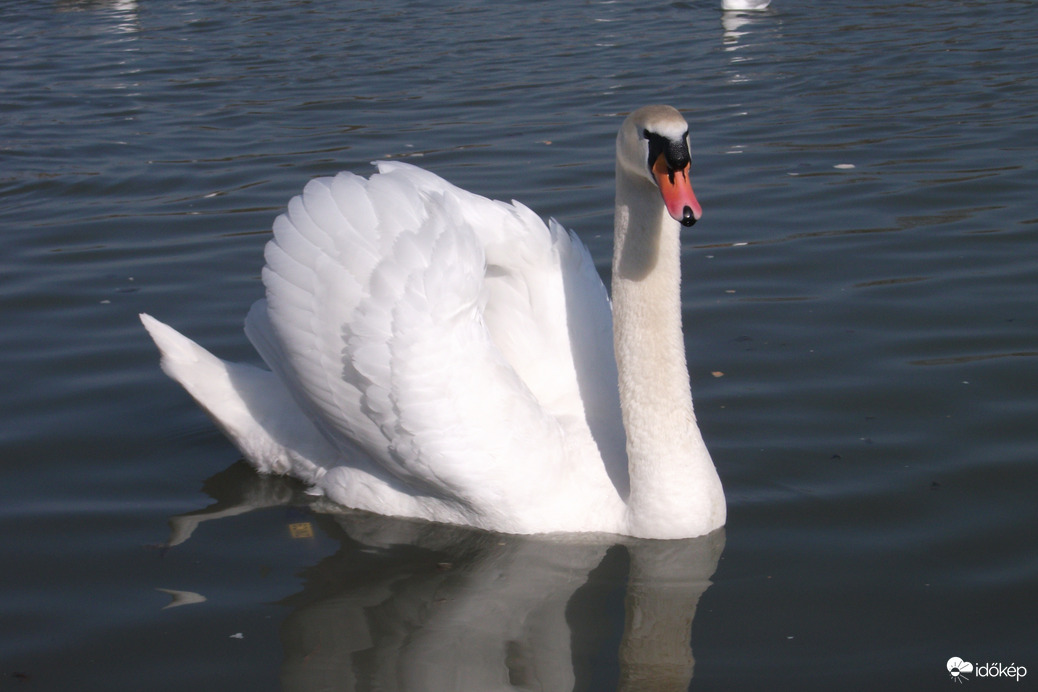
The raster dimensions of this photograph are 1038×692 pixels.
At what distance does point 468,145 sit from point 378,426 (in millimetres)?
5782

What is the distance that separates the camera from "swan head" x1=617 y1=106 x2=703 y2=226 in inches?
148

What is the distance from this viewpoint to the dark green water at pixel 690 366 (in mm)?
3975

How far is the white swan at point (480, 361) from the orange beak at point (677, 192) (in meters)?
0.19

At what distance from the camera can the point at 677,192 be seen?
3.80m

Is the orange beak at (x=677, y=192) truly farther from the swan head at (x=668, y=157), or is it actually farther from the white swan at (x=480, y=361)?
the white swan at (x=480, y=361)

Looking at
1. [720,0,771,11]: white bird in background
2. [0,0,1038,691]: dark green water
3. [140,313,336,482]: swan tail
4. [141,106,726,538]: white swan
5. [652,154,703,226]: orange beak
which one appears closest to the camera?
[652,154,703,226]: orange beak

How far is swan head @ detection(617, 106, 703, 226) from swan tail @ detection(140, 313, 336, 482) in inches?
75.3

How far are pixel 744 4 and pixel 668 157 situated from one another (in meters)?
11.7

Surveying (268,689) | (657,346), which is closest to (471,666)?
(268,689)

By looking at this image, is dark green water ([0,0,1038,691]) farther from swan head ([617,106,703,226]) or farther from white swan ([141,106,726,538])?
swan head ([617,106,703,226])

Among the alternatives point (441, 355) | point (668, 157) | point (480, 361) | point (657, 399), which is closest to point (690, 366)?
point (657, 399)

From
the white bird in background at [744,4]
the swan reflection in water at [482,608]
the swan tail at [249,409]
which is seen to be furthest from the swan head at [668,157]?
the white bird in background at [744,4]

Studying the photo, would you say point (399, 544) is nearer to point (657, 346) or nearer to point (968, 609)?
point (657, 346)

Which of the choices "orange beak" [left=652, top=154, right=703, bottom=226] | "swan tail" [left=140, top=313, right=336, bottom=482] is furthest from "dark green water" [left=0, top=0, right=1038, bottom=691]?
"orange beak" [left=652, top=154, right=703, bottom=226]
